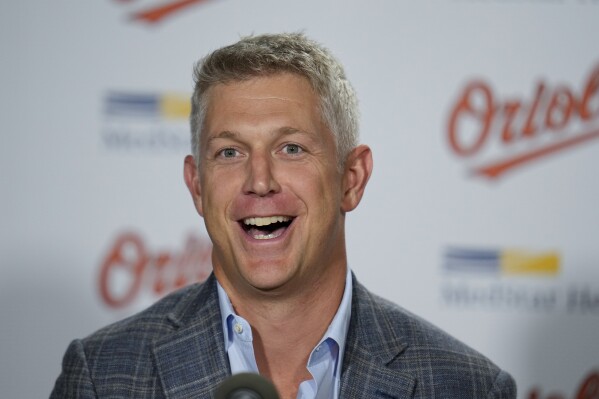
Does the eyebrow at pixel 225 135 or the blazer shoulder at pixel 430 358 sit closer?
the eyebrow at pixel 225 135

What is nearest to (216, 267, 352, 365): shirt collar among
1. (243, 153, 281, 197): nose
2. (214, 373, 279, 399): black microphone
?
(243, 153, 281, 197): nose

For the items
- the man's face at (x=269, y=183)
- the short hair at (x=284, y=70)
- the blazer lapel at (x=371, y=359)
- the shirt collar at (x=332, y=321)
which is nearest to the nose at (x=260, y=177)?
the man's face at (x=269, y=183)

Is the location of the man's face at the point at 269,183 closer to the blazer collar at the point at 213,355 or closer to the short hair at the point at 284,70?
the short hair at the point at 284,70

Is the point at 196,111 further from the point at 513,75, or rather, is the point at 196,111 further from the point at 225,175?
the point at 513,75

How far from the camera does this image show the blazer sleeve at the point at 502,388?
210 centimetres

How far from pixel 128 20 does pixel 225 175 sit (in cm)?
131

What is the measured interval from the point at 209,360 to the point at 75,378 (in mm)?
277

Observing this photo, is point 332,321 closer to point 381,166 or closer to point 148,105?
point 381,166

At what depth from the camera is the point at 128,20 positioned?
9.95 ft

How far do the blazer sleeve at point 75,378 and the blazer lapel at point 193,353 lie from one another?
144 millimetres

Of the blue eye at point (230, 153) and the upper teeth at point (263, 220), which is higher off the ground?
the blue eye at point (230, 153)

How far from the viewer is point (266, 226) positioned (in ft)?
6.28

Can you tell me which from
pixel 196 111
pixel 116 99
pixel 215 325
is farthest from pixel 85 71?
pixel 215 325

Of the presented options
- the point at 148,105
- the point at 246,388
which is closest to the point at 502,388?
the point at 246,388
